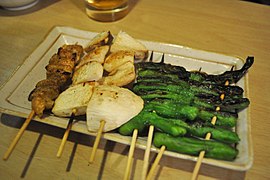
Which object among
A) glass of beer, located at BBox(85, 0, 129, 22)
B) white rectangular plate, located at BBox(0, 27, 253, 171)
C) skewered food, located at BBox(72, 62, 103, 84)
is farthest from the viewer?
glass of beer, located at BBox(85, 0, 129, 22)

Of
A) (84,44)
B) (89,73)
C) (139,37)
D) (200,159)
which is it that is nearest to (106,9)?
(139,37)

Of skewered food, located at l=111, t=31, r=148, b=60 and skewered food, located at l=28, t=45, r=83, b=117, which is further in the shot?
skewered food, located at l=111, t=31, r=148, b=60

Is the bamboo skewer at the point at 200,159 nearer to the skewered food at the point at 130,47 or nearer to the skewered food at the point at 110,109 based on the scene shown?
the skewered food at the point at 110,109

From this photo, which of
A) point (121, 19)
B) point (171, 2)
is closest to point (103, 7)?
point (121, 19)

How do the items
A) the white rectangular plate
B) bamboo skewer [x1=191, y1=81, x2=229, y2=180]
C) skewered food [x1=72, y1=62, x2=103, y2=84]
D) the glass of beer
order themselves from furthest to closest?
the glass of beer, skewered food [x1=72, y1=62, x2=103, y2=84], the white rectangular plate, bamboo skewer [x1=191, y1=81, x2=229, y2=180]

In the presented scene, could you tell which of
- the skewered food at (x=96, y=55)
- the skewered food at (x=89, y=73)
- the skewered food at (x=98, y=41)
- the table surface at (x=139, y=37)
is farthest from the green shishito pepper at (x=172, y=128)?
the skewered food at (x=98, y=41)

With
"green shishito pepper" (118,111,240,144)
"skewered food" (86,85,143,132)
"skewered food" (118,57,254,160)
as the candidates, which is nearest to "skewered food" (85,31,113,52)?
"skewered food" (118,57,254,160)

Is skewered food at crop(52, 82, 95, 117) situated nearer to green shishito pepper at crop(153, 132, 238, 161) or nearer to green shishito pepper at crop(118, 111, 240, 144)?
green shishito pepper at crop(118, 111, 240, 144)
